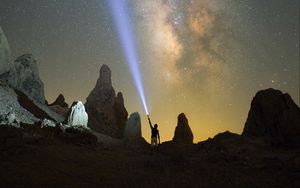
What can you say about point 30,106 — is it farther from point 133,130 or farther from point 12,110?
point 133,130

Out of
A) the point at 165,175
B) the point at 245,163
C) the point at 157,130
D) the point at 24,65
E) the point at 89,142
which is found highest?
the point at 24,65

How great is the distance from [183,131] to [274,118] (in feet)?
97.9

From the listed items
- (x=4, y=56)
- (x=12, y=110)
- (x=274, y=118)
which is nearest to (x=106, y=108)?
(x=4, y=56)

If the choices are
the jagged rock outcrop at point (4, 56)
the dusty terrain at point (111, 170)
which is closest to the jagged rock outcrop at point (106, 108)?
the jagged rock outcrop at point (4, 56)

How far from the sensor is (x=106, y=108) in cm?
7112

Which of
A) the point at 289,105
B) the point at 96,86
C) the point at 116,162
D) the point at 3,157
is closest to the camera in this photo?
the point at 3,157

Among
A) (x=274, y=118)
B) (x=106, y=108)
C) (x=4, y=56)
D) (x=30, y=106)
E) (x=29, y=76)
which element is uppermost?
(x=29, y=76)

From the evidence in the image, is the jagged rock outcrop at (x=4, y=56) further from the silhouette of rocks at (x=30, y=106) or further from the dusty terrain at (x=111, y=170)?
the dusty terrain at (x=111, y=170)

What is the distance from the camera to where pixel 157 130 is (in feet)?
105

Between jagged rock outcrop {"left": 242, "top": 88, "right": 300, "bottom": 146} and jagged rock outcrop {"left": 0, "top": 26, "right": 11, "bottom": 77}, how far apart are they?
42.2 metres

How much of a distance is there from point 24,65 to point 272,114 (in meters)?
51.2

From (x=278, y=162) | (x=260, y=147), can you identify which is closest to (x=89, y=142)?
(x=278, y=162)

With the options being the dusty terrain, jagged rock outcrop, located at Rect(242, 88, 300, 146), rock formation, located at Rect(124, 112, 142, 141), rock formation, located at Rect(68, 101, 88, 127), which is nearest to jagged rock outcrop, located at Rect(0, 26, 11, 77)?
rock formation, located at Rect(68, 101, 88, 127)

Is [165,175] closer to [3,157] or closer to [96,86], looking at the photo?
[3,157]
